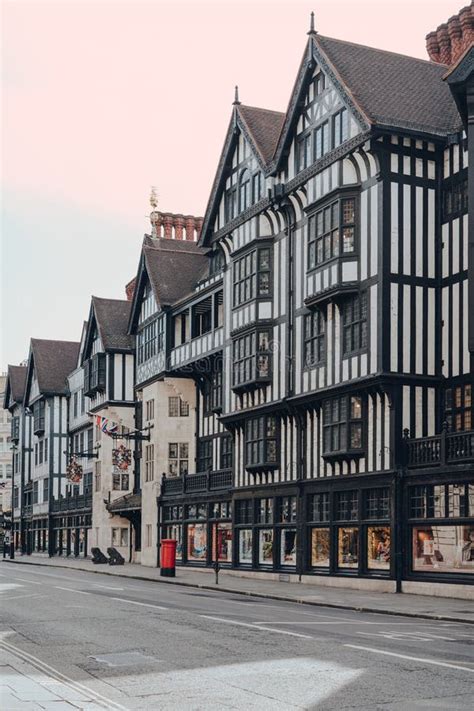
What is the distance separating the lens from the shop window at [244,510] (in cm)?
4275

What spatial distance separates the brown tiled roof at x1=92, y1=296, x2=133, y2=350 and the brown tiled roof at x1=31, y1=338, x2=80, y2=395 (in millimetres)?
14434

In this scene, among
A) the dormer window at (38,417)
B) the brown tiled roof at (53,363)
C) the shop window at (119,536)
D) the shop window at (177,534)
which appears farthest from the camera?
the dormer window at (38,417)

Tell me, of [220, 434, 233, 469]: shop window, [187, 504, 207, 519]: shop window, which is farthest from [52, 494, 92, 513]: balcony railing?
[220, 434, 233, 469]: shop window

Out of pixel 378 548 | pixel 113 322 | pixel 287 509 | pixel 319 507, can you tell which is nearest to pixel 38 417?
pixel 113 322

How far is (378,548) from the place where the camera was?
33750 mm

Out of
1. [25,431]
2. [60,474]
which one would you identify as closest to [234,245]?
[60,474]

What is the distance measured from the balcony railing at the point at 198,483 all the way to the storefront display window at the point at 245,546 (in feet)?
7.70

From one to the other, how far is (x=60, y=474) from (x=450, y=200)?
52288 mm

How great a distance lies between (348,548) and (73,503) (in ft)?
134

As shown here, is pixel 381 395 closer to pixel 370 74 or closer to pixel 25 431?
pixel 370 74

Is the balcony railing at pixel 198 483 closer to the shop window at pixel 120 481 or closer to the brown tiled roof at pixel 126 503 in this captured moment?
the brown tiled roof at pixel 126 503

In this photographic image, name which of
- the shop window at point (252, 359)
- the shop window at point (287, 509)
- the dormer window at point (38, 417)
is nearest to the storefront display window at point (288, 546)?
the shop window at point (287, 509)

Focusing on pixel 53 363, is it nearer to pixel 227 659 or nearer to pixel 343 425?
pixel 343 425

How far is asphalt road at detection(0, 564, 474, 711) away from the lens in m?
12.1
